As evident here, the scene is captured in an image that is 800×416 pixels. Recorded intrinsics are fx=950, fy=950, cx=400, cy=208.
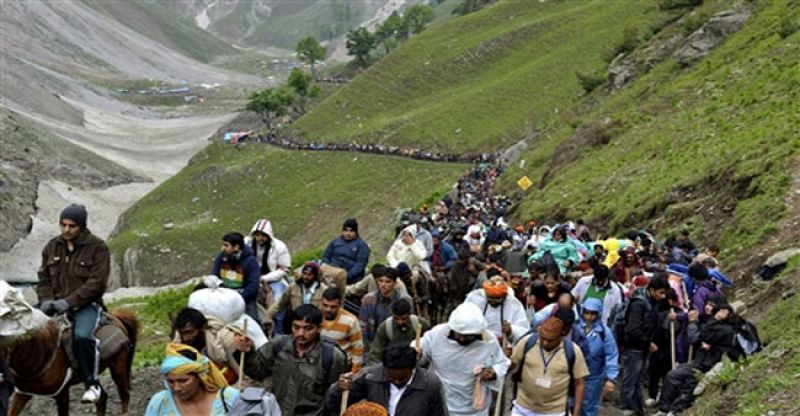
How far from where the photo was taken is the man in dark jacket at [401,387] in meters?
7.39

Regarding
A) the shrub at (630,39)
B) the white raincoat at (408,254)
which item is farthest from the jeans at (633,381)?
the shrub at (630,39)

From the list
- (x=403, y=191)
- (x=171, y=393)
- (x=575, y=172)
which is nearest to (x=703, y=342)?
(x=171, y=393)

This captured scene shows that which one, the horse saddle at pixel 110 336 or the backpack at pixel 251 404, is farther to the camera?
the horse saddle at pixel 110 336

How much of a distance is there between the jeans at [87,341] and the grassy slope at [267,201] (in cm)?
4243

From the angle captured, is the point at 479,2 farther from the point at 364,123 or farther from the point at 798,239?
the point at 798,239

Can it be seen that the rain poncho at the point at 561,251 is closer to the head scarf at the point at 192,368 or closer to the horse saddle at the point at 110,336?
the horse saddle at the point at 110,336

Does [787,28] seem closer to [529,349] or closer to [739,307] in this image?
[739,307]

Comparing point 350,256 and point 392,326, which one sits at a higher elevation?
point 392,326

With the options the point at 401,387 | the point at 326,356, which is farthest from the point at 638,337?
the point at 401,387

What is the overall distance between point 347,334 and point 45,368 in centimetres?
351

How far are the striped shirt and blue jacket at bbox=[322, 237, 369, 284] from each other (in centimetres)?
491

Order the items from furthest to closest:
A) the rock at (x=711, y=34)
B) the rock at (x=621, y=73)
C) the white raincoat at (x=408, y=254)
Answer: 1. the rock at (x=621, y=73)
2. the rock at (x=711, y=34)
3. the white raincoat at (x=408, y=254)

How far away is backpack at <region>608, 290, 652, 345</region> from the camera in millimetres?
12527

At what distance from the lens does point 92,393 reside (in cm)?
1116
